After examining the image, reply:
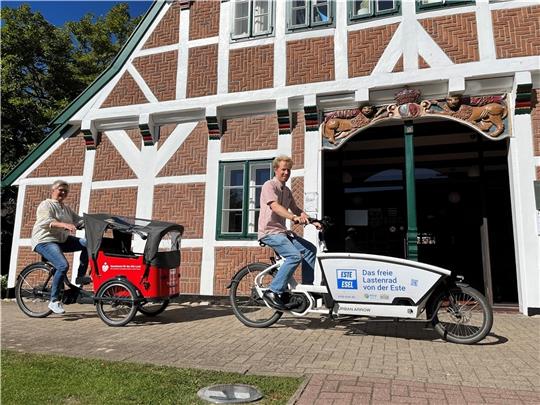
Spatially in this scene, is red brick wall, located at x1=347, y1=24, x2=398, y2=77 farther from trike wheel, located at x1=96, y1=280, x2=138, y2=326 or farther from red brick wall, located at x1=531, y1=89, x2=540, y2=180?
trike wheel, located at x1=96, y1=280, x2=138, y2=326

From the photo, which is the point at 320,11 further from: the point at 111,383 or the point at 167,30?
the point at 111,383

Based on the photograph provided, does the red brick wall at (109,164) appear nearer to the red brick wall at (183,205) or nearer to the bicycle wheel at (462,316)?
the red brick wall at (183,205)

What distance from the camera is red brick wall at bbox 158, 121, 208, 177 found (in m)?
8.63

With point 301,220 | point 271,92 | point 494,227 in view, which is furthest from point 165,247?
point 494,227

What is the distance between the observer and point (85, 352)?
436cm

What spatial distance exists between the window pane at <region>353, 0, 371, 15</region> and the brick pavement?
223 inches

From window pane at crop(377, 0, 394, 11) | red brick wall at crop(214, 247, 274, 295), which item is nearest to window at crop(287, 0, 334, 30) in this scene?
window pane at crop(377, 0, 394, 11)

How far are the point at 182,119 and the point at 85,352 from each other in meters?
5.59

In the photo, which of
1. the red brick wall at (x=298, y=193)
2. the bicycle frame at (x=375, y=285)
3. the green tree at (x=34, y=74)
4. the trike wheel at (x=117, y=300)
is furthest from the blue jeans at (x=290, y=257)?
the green tree at (x=34, y=74)

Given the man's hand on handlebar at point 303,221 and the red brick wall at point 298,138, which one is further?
the red brick wall at point 298,138

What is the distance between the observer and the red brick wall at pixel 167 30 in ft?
30.1

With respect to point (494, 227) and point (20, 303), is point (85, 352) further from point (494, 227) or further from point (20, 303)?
point (494, 227)

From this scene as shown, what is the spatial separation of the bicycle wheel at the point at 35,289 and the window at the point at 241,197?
308 cm

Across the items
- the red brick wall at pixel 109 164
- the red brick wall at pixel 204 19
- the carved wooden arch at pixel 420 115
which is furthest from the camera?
the red brick wall at pixel 109 164
